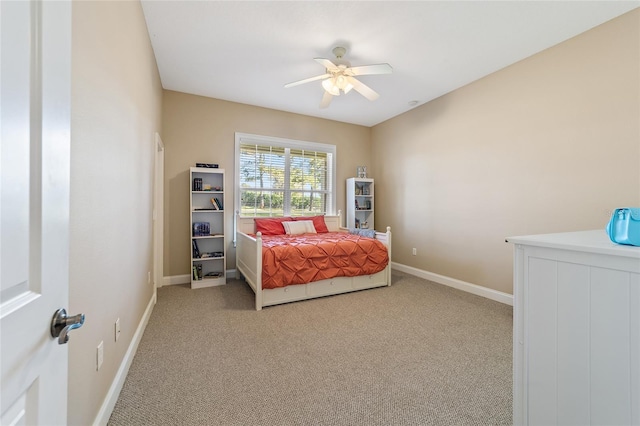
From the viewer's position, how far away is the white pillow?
414cm

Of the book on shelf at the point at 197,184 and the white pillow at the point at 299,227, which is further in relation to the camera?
the white pillow at the point at 299,227


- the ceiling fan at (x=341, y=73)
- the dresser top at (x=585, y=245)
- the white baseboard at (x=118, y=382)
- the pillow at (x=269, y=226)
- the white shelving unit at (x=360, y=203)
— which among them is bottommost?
the white baseboard at (x=118, y=382)

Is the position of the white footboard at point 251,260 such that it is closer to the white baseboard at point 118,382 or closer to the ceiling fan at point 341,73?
the white baseboard at point 118,382

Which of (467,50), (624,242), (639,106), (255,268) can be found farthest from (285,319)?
(639,106)

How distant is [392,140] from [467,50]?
2095 millimetres

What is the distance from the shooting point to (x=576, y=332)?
921mm

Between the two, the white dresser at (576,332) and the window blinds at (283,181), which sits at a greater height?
the window blinds at (283,181)

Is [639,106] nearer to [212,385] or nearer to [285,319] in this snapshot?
[285,319]

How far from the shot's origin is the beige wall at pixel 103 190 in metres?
1.05

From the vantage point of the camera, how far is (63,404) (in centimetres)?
66

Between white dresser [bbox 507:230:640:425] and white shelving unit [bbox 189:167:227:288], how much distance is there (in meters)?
3.49

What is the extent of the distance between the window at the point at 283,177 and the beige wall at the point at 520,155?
1.42 m

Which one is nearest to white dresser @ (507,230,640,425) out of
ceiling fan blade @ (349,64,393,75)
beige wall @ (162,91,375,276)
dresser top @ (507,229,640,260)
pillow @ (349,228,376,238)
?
dresser top @ (507,229,640,260)

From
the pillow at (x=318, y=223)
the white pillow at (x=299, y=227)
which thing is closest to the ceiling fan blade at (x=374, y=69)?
the white pillow at (x=299, y=227)
